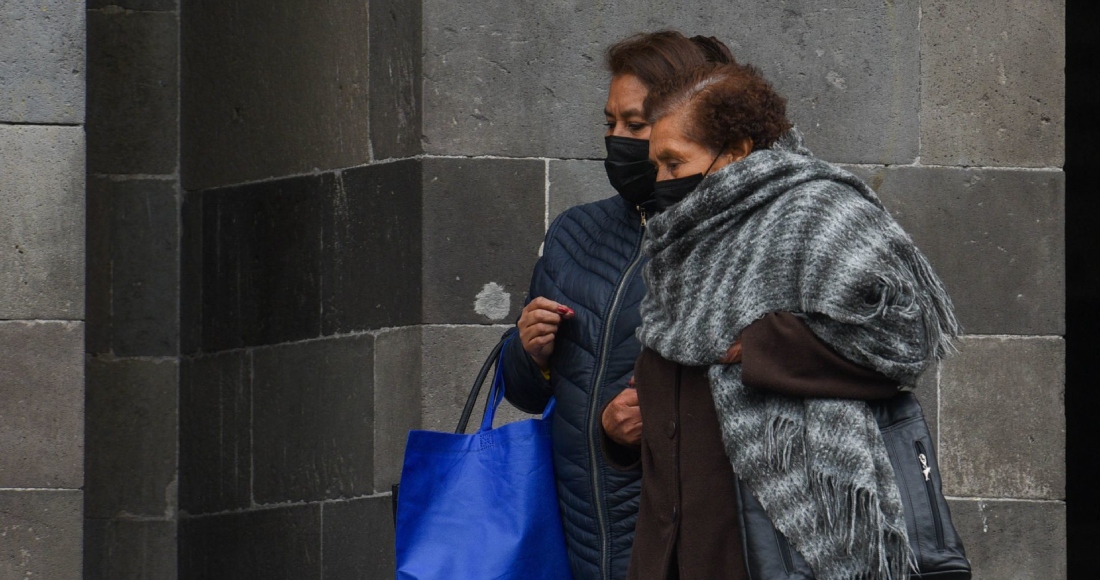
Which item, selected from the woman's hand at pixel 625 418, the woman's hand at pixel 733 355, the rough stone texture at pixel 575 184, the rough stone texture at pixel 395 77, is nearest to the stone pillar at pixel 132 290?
the rough stone texture at pixel 395 77

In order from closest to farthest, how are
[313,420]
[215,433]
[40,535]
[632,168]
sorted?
[632,168], [40,535], [313,420], [215,433]

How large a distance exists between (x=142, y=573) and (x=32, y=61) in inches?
82.0

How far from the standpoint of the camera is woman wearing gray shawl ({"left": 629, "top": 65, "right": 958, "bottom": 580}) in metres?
2.62

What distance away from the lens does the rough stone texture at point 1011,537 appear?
4.80 m

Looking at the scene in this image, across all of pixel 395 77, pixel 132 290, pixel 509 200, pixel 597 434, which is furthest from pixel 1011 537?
pixel 132 290

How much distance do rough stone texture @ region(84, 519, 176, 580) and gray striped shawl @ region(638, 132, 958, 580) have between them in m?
3.24

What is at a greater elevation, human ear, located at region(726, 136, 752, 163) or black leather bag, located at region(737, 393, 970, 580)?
human ear, located at region(726, 136, 752, 163)

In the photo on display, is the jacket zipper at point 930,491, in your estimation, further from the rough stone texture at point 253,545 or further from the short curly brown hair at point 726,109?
the rough stone texture at point 253,545

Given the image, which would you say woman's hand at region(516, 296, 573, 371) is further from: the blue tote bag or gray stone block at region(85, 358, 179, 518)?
gray stone block at region(85, 358, 179, 518)

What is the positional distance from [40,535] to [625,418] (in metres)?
1.83

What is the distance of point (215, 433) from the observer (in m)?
5.56

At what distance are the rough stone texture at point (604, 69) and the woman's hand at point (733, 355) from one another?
2.08 m

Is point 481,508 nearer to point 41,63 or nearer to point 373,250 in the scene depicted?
point 373,250

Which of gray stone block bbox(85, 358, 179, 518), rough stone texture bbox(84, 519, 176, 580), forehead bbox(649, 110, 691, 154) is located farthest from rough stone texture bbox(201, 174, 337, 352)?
forehead bbox(649, 110, 691, 154)
